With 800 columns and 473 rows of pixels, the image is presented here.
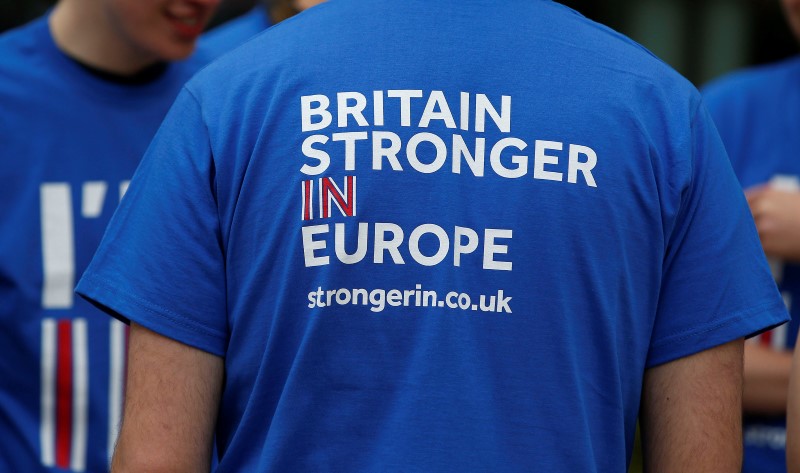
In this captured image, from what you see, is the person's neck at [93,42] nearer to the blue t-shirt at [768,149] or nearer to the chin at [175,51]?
the chin at [175,51]

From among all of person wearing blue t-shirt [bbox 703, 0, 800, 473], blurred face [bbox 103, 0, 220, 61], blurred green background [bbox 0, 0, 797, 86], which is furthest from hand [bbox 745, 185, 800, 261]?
blurred green background [bbox 0, 0, 797, 86]

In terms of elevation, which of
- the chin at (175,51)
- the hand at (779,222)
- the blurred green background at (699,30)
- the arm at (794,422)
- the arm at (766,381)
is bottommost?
the arm at (766,381)

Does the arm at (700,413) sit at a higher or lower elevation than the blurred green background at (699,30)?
lower

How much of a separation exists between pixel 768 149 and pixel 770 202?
214 millimetres

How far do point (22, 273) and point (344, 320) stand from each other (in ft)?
4.15

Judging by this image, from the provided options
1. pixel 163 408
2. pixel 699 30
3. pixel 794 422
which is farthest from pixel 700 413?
pixel 699 30

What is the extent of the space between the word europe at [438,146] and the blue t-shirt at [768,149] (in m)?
1.39

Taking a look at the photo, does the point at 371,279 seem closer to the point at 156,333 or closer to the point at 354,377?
the point at 354,377

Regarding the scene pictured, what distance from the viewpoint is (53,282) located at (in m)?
2.72

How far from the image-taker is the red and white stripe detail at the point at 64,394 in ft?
8.91

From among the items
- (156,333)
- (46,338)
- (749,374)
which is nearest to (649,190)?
(156,333)

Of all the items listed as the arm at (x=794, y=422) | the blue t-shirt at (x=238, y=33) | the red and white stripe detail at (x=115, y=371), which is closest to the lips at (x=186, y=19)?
the blue t-shirt at (x=238, y=33)

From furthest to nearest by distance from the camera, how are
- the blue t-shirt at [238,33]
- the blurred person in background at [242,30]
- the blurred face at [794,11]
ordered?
the blue t-shirt at [238,33] < the blurred person in background at [242,30] < the blurred face at [794,11]

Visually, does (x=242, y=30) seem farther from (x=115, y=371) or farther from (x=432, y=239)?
(x=432, y=239)
